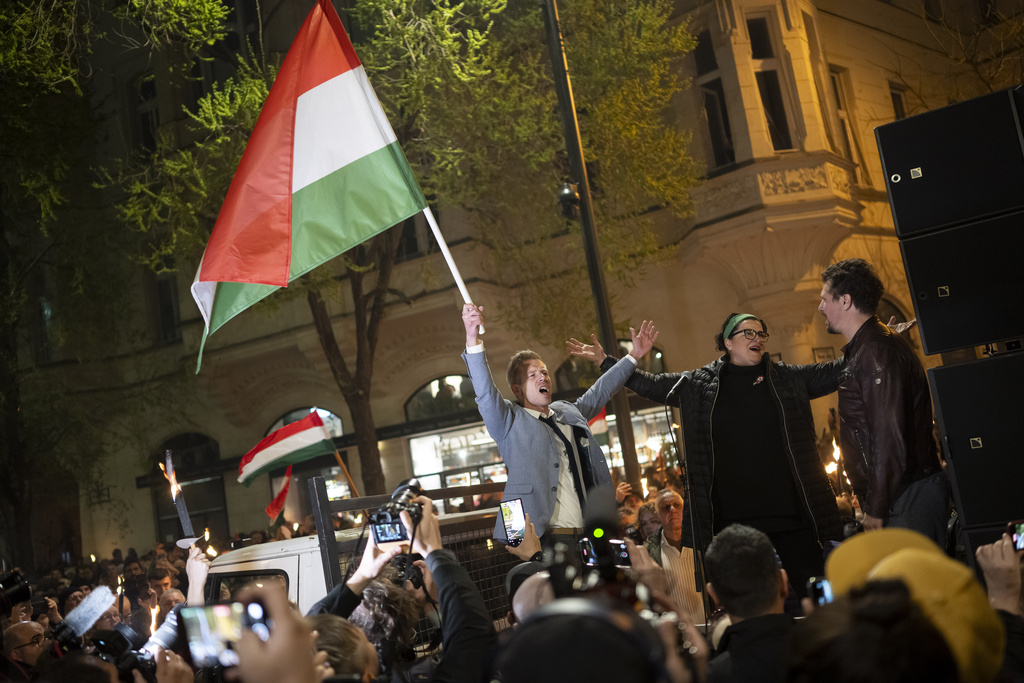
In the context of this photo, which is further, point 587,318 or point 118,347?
point 118,347

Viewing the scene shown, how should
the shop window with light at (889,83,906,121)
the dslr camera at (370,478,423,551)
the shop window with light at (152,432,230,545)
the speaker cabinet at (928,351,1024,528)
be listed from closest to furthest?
the dslr camera at (370,478,423,551) < the speaker cabinet at (928,351,1024,528) < the shop window with light at (889,83,906,121) < the shop window with light at (152,432,230,545)

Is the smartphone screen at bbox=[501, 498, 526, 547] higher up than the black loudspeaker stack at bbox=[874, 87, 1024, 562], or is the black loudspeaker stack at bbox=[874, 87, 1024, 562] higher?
the black loudspeaker stack at bbox=[874, 87, 1024, 562]

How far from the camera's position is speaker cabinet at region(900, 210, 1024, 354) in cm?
399

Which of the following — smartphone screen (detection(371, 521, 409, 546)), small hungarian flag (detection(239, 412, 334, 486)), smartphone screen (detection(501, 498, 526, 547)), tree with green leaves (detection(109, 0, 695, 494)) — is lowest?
smartphone screen (detection(501, 498, 526, 547))

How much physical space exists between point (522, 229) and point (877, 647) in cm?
1442

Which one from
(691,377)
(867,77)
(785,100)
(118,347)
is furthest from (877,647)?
(118,347)

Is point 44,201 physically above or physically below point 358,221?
above

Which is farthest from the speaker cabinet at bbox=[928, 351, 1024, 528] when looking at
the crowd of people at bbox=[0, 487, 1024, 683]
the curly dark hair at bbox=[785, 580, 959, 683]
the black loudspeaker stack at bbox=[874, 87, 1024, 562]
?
the curly dark hair at bbox=[785, 580, 959, 683]

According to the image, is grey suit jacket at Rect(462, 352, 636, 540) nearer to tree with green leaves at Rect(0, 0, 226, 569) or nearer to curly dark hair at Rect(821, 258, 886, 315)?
curly dark hair at Rect(821, 258, 886, 315)

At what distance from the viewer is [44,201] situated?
14.7m

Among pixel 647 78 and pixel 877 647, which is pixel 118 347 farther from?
pixel 877 647

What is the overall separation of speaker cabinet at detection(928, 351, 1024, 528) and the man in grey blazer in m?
1.61

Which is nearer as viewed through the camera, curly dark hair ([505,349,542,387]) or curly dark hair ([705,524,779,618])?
curly dark hair ([705,524,779,618])

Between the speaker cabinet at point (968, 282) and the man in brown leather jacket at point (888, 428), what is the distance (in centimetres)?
19
